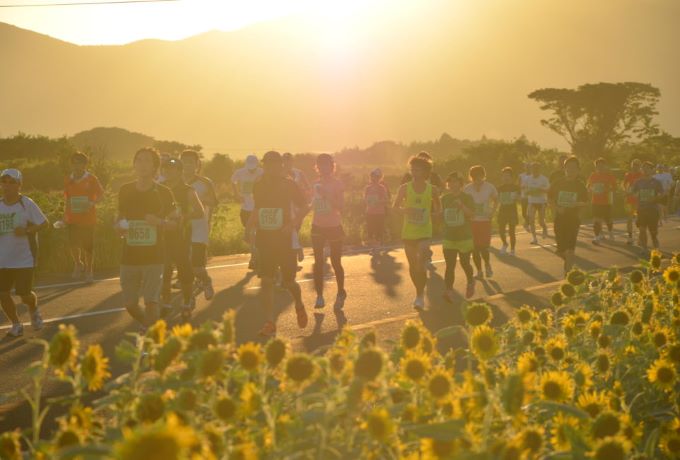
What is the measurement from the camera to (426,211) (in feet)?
32.5

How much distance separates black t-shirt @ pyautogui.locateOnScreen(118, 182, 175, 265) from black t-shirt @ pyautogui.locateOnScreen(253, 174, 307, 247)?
1.17 m

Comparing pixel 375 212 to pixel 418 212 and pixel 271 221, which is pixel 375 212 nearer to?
pixel 418 212

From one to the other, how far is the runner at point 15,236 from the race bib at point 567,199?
651 centimetres

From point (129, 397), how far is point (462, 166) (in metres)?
58.6

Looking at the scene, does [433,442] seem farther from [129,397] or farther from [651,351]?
[651,351]

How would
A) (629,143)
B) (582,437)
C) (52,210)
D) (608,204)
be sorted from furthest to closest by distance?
1. (629,143)
2. (608,204)
3. (52,210)
4. (582,437)

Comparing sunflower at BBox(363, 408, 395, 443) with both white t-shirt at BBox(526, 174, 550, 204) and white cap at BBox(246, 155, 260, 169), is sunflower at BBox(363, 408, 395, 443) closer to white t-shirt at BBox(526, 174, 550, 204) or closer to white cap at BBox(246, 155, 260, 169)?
white cap at BBox(246, 155, 260, 169)

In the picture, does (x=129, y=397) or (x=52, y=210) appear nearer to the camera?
(x=129, y=397)

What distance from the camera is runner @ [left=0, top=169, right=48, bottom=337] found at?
27.6 ft

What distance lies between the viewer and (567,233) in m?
11.7

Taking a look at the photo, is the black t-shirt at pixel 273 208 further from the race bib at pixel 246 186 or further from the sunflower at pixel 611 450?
the sunflower at pixel 611 450

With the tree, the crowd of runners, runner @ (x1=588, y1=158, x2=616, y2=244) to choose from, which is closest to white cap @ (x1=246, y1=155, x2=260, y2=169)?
the crowd of runners

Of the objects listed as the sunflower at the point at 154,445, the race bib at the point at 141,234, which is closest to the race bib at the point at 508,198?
the race bib at the point at 141,234

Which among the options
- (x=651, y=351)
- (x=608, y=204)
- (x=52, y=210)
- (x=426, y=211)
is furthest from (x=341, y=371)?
(x=608, y=204)
